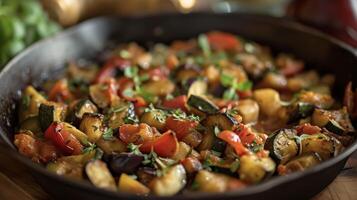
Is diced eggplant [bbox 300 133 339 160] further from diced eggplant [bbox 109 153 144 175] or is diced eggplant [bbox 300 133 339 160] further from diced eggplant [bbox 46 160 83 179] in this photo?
diced eggplant [bbox 46 160 83 179]

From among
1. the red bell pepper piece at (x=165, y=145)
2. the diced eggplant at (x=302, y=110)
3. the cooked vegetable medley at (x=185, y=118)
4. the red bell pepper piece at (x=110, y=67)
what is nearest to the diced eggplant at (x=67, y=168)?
the cooked vegetable medley at (x=185, y=118)

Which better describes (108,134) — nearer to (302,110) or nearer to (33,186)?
(33,186)

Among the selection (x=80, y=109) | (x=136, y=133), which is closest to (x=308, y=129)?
(x=136, y=133)

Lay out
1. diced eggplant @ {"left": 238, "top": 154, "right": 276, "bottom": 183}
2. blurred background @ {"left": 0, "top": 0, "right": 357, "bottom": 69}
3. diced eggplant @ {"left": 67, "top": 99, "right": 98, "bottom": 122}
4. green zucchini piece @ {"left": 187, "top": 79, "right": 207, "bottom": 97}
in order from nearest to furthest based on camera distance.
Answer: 1. diced eggplant @ {"left": 238, "top": 154, "right": 276, "bottom": 183}
2. diced eggplant @ {"left": 67, "top": 99, "right": 98, "bottom": 122}
3. green zucchini piece @ {"left": 187, "top": 79, "right": 207, "bottom": 97}
4. blurred background @ {"left": 0, "top": 0, "right": 357, "bottom": 69}

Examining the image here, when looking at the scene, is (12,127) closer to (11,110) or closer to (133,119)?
(11,110)

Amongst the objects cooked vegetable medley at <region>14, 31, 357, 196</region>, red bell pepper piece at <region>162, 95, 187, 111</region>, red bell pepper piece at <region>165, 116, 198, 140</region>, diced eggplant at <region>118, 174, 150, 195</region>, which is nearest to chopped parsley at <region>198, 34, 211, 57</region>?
cooked vegetable medley at <region>14, 31, 357, 196</region>

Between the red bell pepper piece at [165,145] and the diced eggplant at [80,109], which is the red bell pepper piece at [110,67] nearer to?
the diced eggplant at [80,109]

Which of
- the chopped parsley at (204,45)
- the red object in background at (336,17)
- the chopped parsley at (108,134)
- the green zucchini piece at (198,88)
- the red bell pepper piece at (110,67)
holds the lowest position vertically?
the chopped parsley at (108,134)

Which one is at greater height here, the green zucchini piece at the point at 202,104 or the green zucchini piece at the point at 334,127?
the green zucchini piece at the point at 202,104
